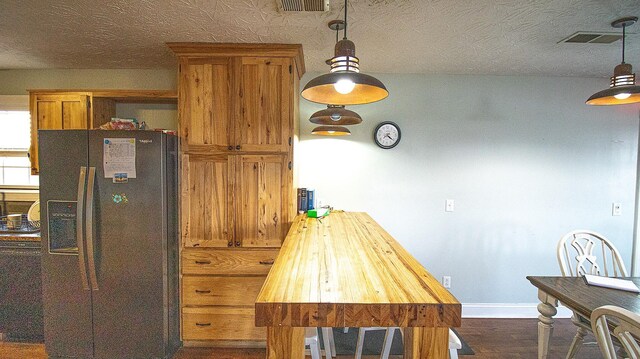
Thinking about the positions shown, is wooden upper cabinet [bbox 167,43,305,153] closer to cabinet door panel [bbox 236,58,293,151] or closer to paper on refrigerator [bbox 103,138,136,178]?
cabinet door panel [bbox 236,58,293,151]

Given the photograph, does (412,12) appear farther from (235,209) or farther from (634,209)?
(634,209)

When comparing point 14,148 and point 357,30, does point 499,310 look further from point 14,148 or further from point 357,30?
point 14,148

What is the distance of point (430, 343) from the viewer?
41.6 inches

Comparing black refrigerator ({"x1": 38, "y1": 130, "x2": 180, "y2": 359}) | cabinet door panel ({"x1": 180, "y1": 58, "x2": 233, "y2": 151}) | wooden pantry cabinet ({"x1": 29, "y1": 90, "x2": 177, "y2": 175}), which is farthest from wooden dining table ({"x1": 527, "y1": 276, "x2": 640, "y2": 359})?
wooden pantry cabinet ({"x1": 29, "y1": 90, "x2": 177, "y2": 175})

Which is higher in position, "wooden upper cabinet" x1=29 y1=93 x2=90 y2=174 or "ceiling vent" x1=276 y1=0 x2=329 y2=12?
"ceiling vent" x1=276 y1=0 x2=329 y2=12

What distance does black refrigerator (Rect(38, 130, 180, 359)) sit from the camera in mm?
2258

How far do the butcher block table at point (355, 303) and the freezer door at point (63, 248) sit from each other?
1.84m

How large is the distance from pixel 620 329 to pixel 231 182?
91.4 inches

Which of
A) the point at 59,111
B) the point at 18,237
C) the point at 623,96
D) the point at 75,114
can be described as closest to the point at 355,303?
the point at 623,96

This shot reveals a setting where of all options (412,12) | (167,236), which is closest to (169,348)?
(167,236)

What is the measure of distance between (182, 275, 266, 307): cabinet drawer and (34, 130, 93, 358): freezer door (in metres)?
0.73

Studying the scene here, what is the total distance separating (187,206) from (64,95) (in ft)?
5.21

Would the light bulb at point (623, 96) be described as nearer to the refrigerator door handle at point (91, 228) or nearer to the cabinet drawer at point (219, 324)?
A: the cabinet drawer at point (219, 324)

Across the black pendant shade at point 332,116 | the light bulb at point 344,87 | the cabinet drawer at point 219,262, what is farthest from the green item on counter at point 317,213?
the light bulb at point 344,87
